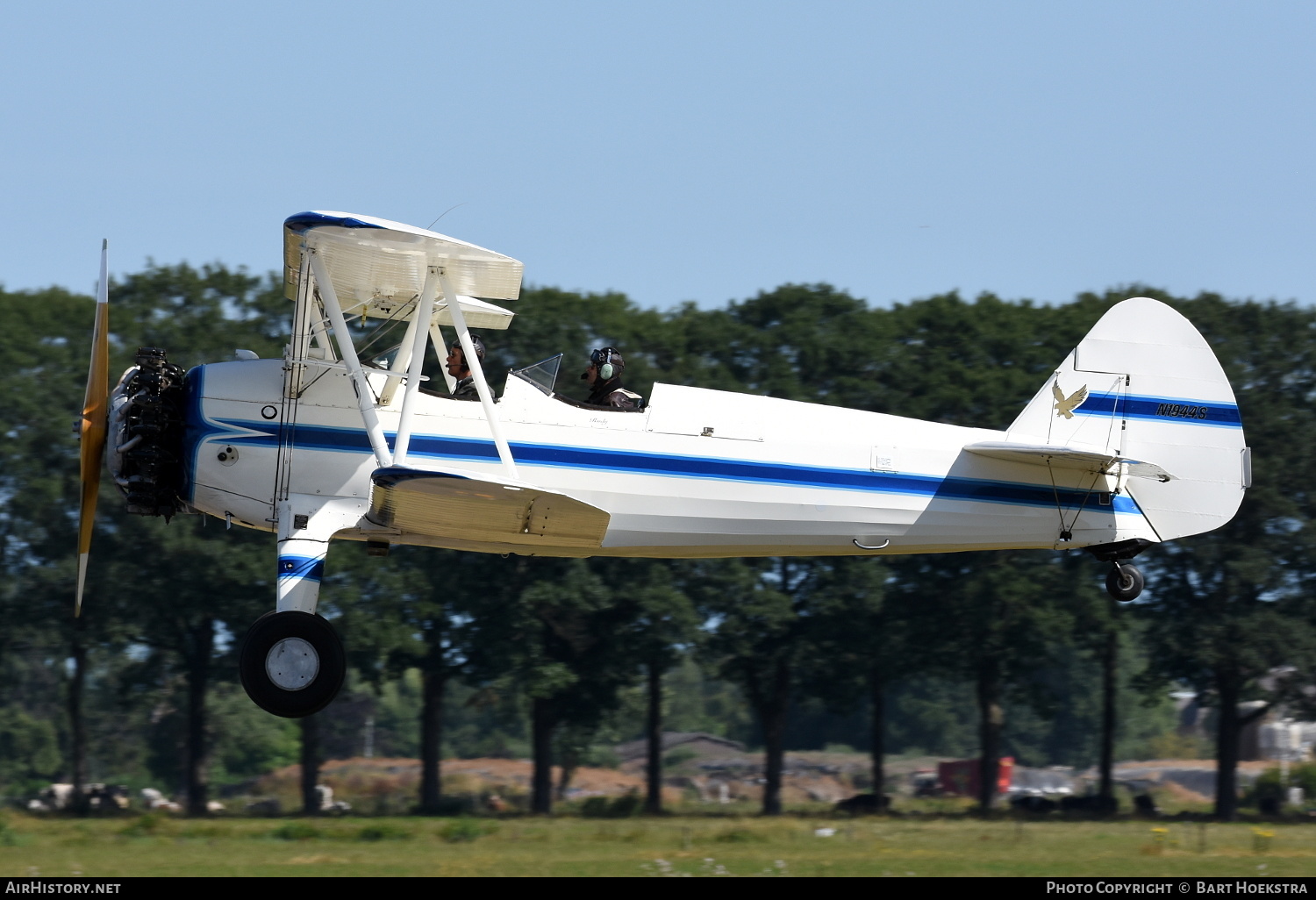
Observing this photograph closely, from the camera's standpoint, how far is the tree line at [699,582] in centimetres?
2842

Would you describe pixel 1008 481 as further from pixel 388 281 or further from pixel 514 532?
pixel 388 281

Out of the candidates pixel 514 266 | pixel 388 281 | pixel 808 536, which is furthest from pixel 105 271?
pixel 808 536

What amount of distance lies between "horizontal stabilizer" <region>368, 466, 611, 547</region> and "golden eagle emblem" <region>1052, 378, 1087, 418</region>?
4.22 metres

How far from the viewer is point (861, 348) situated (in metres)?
30.3

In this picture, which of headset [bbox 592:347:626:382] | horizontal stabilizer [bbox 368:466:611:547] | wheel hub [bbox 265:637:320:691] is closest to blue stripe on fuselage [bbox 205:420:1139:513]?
horizontal stabilizer [bbox 368:466:611:547]

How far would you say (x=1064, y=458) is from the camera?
1123 centimetres

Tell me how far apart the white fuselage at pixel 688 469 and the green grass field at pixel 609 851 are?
302 cm

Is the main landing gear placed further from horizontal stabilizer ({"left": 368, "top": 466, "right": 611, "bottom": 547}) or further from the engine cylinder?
the engine cylinder

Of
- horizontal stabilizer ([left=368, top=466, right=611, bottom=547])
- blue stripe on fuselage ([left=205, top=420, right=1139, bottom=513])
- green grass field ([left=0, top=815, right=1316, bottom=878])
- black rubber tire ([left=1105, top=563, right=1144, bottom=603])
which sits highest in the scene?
blue stripe on fuselage ([left=205, top=420, right=1139, bottom=513])

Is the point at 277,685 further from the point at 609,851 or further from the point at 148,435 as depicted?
the point at 609,851

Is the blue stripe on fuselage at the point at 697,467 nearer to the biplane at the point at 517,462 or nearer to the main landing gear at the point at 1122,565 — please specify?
the biplane at the point at 517,462

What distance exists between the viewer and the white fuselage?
34.1ft

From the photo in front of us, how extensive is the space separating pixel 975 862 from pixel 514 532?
5800mm

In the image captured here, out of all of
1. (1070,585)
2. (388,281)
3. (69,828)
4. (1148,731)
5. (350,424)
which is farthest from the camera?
(1148,731)
